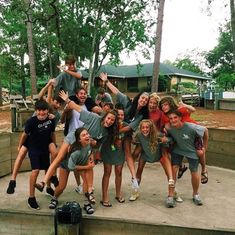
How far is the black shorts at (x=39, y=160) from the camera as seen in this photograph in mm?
4883

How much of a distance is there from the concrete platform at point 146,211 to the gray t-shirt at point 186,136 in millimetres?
717

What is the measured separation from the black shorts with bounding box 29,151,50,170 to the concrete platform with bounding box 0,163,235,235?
542 millimetres

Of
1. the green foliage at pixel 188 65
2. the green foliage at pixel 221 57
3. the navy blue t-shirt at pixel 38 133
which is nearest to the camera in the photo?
the navy blue t-shirt at pixel 38 133

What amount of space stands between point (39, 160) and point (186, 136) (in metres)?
1.96

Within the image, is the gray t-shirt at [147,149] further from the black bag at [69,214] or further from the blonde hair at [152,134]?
the black bag at [69,214]

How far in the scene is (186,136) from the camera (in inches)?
201

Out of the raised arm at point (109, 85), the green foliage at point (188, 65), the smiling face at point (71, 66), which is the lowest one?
the raised arm at point (109, 85)

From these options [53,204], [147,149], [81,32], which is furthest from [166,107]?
[81,32]

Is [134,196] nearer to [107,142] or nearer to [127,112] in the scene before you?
[107,142]

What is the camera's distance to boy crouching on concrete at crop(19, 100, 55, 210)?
4.87 meters

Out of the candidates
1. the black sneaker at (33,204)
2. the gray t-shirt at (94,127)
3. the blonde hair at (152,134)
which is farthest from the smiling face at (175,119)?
the black sneaker at (33,204)

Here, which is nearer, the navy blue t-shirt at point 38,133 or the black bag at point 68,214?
the black bag at point 68,214

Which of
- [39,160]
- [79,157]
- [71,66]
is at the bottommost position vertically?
[39,160]

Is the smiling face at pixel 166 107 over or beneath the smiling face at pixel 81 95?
beneath
